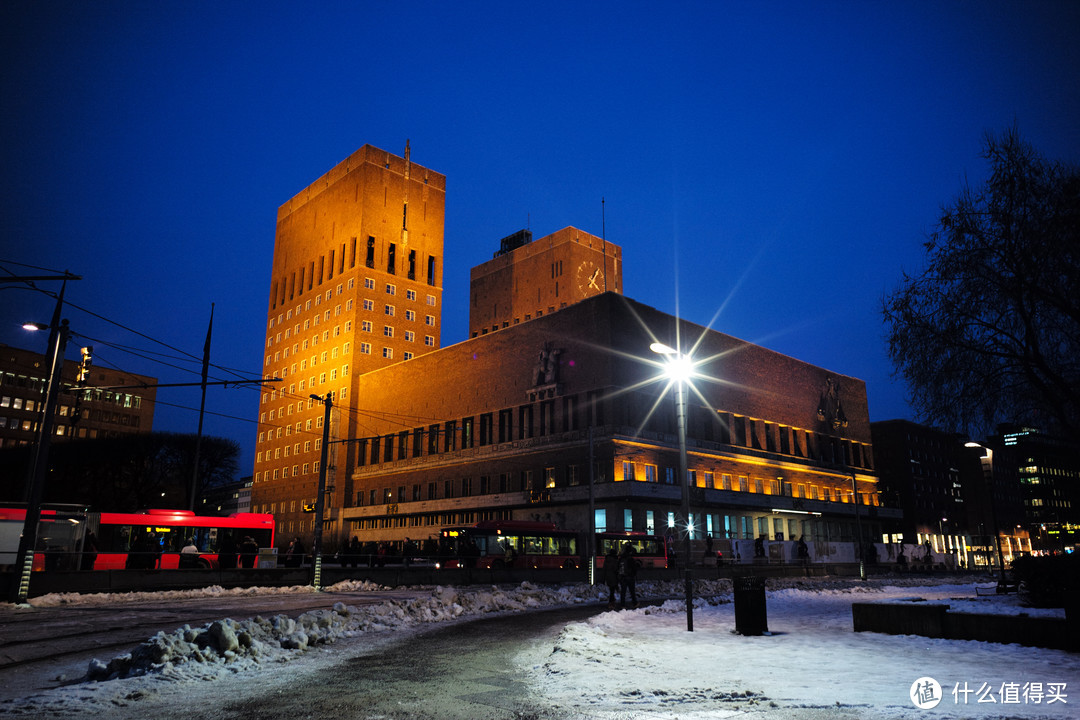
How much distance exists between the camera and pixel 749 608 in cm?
1416

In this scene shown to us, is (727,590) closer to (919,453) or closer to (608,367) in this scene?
(608,367)

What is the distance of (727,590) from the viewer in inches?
1148

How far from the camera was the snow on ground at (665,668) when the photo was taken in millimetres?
7664

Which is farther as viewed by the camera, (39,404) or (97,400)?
(97,400)

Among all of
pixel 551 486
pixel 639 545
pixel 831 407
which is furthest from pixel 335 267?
pixel 639 545

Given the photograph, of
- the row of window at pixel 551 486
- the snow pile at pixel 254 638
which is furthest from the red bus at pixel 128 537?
the row of window at pixel 551 486

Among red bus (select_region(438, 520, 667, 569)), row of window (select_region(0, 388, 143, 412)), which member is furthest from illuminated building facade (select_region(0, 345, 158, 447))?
red bus (select_region(438, 520, 667, 569))

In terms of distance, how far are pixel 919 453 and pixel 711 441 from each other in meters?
69.0

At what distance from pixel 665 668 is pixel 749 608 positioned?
4.71m

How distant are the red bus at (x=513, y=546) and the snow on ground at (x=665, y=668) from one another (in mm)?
26705

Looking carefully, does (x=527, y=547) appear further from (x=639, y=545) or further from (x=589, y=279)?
(x=589, y=279)

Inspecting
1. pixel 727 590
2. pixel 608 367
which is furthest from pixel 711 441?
pixel 727 590

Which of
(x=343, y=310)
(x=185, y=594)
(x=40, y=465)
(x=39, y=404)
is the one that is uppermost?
(x=343, y=310)

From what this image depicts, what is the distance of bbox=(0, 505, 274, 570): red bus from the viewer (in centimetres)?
2722
